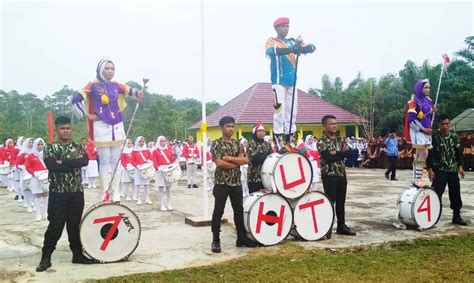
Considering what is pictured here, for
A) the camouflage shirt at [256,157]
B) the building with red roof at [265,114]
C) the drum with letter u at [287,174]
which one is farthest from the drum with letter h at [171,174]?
the building with red roof at [265,114]

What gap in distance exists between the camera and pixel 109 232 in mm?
6480

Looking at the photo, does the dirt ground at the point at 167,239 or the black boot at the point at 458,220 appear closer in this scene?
the dirt ground at the point at 167,239

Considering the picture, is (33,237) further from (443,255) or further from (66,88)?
(66,88)

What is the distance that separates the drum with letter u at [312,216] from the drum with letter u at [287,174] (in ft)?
0.66

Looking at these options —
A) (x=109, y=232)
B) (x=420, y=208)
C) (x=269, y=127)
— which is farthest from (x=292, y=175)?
(x=269, y=127)

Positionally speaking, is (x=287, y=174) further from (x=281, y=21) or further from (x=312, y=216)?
(x=281, y=21)

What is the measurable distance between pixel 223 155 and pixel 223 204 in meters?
0.74

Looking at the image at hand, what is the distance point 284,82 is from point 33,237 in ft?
17.3

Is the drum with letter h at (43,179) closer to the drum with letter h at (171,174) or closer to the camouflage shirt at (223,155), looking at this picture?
the drum with letter h at (171,174)

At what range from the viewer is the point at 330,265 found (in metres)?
6.07

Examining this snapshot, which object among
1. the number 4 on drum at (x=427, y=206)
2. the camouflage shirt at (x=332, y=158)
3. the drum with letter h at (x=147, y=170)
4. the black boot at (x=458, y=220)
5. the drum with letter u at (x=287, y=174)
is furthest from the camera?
the drum with letter h at (x=147, y=170)

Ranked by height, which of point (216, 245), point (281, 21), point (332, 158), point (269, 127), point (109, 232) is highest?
point (281, 21)

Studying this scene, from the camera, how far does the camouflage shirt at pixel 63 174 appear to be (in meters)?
6.38

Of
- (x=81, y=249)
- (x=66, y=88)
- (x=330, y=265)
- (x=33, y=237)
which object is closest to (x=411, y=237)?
(x=330, y=265)
